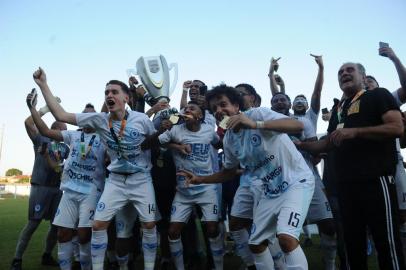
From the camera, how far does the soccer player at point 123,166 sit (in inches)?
188

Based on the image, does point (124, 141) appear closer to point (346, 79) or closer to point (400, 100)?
point (346, 79)

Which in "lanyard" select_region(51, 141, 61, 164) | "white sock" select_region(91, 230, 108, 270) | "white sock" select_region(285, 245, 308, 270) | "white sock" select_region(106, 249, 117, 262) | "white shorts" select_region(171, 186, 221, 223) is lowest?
"white sock" select_region(106, 249, 117, 262)

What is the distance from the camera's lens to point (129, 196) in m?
4.89

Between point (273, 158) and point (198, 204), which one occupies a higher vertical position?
point (273, 158)

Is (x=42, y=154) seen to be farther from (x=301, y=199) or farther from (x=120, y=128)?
(x=301, y=199)

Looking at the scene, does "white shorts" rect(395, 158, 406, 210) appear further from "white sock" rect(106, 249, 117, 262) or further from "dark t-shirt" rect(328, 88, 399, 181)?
"white sock" rect(106, 249, 117, 262)

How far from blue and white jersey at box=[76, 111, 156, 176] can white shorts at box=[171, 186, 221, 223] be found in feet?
2.42

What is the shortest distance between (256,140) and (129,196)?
2.12 meters

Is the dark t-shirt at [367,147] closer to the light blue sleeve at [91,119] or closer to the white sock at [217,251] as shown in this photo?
the white sock at [217,251]

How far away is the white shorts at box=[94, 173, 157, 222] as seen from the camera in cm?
479

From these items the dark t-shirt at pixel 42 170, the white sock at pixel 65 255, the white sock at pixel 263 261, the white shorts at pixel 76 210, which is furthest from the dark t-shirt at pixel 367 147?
the dark t-shirt at pixel 42 170

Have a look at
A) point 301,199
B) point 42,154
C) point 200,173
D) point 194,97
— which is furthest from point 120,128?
point 301,199

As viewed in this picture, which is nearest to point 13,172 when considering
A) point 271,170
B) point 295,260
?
point 271,170

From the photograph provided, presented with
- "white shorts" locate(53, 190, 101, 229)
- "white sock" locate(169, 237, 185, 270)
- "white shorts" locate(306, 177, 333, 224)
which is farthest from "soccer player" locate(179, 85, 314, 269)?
"white shorts" locate(53, 190, 101, 229)
